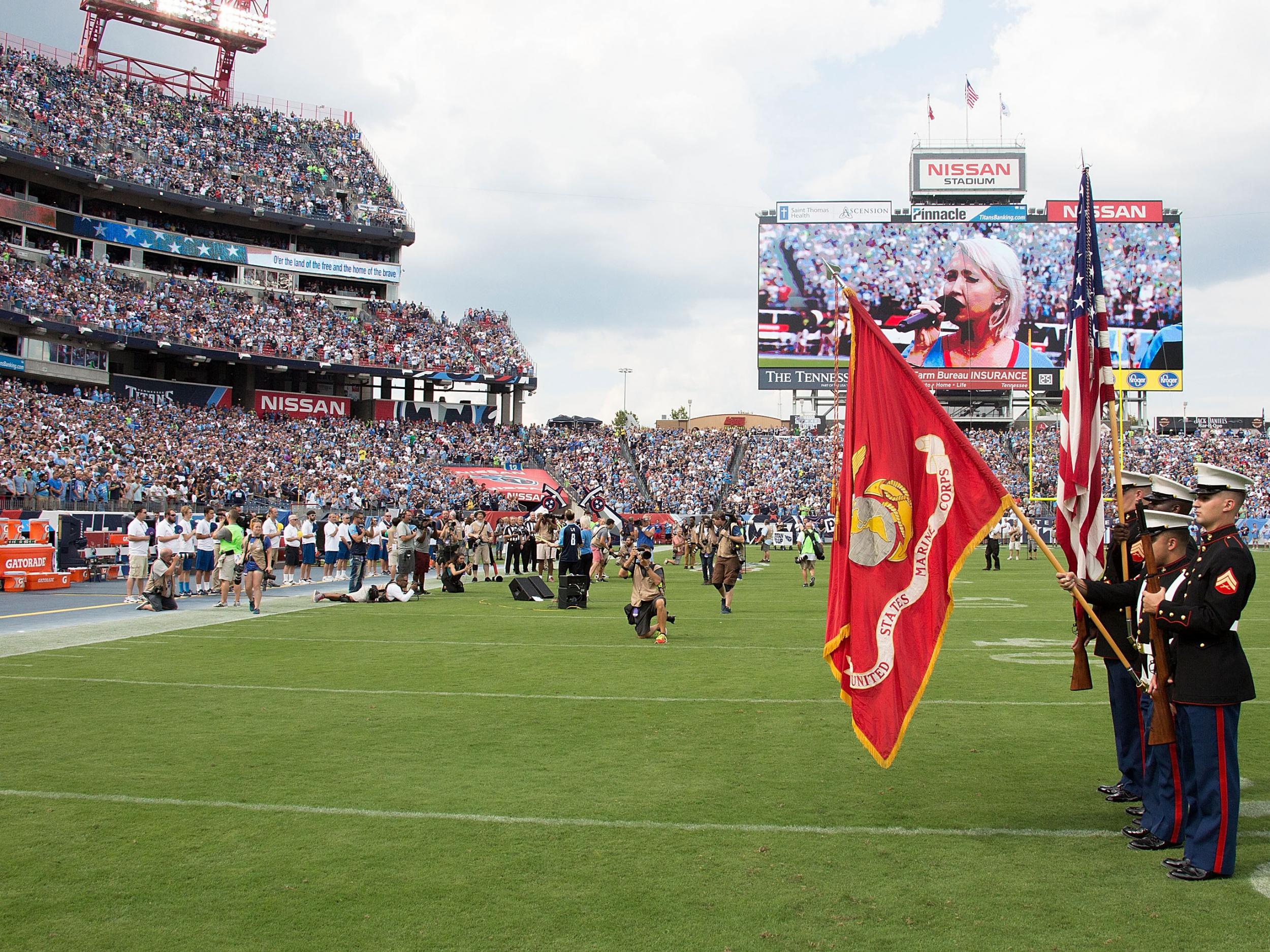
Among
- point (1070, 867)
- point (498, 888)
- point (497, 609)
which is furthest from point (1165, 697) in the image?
point (497, 609)

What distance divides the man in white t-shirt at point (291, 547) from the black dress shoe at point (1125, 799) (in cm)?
1922

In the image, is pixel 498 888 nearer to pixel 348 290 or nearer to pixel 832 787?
pixel 832 787

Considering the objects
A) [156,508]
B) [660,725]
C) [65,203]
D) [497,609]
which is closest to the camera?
[660,725]

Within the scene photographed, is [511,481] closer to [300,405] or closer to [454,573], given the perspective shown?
[300,405]

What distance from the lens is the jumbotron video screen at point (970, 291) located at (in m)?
51.8

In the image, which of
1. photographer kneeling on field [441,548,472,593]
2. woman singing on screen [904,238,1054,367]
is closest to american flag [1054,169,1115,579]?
photographer kneeling on field [441,548,472,593]

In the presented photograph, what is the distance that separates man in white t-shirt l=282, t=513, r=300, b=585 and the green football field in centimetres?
1176

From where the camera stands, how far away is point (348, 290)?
58.9m

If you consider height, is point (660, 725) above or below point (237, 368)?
below

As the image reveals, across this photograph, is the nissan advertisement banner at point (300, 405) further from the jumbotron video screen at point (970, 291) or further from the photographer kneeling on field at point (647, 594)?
the photographer kneeling on field at point (647, 594)

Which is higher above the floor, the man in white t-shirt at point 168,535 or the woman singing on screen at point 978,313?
the woman singing on screen at point 978,313

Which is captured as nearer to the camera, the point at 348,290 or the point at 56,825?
the point at 56,825

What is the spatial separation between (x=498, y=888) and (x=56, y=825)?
2572 millimetres

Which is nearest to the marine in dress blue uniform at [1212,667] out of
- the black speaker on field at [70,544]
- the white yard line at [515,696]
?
the white yard line at [515,696]
